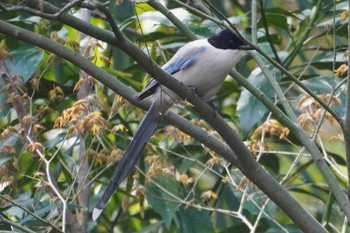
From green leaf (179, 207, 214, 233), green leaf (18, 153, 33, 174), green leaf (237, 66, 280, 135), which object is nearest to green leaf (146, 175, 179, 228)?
green leaf (179, 207, 214, 233)

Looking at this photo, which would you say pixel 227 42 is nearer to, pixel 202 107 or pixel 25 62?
pixel 202 107

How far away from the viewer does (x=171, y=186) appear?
4.79 m

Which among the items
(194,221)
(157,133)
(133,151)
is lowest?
(194,221)

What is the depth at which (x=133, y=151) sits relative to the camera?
3.80 meters

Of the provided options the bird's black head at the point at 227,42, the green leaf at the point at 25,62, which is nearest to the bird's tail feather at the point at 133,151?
the bird's black head at the point at 227,42

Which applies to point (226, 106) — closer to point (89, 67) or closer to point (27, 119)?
point (27, 119)

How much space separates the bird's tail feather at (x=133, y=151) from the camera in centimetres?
373

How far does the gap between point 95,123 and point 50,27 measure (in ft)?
4.02

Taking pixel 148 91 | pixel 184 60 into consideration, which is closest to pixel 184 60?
pixel 184 60

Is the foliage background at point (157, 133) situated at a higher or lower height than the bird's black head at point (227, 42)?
lower

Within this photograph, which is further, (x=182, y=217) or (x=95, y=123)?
(x=182, y=217)

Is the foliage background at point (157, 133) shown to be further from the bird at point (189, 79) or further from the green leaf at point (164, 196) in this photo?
the bird at point (189, 79)

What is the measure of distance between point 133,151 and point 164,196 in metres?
0.98

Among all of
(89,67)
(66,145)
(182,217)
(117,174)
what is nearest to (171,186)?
(182,217)
